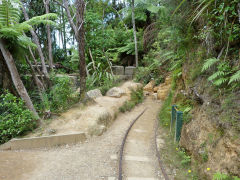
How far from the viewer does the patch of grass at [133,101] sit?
327 inches

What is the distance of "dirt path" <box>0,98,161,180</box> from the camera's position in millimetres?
3541

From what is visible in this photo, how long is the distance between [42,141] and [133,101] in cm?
556

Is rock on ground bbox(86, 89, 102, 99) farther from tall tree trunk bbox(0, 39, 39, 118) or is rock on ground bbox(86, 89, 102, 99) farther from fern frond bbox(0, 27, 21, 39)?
fern frond bbox(0, 27, 21, 39)

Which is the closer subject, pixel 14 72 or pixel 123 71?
pixel 14 72

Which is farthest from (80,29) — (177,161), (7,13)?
(177,161)

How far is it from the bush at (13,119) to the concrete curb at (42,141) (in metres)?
0.32

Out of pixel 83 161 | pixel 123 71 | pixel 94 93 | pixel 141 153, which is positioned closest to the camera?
pixel 83 161

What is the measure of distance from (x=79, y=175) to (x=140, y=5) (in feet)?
41.2

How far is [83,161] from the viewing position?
4.12 meters

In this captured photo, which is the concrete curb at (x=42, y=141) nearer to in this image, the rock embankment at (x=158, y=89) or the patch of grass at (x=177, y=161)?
the patch of grass at (x=177, y=161)

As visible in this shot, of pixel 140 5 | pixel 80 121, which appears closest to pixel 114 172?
pixel 80 121

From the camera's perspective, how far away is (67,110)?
6723 millimetres

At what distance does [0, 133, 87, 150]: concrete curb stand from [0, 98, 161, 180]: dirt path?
0.21m

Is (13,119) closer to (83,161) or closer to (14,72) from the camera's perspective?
(14,72)
